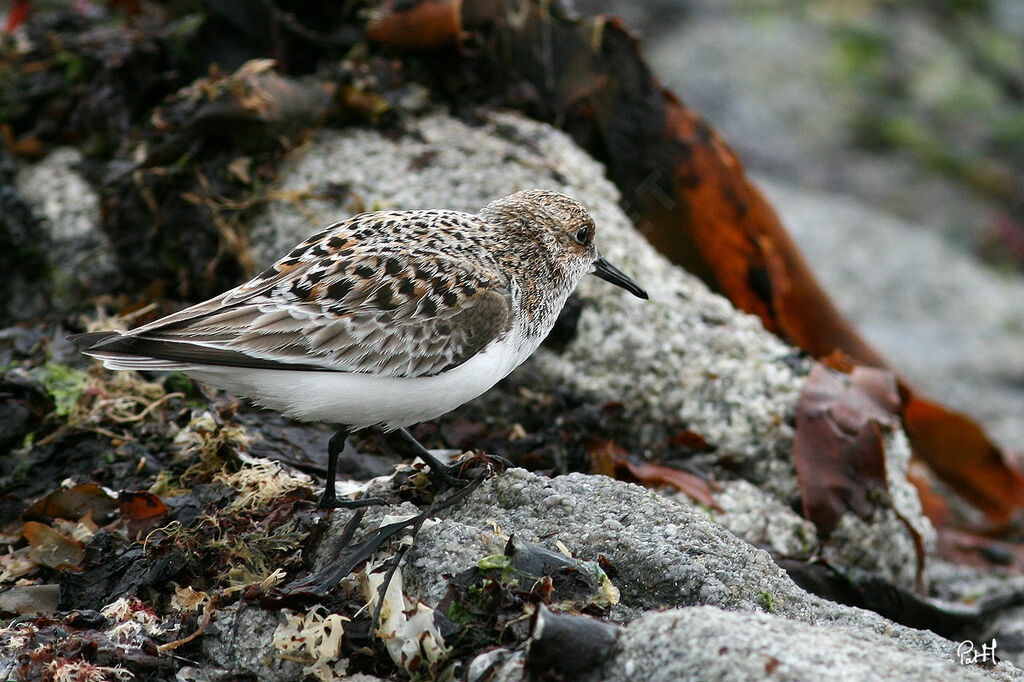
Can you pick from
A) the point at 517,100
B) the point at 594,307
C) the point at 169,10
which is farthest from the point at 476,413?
the point at 169,10

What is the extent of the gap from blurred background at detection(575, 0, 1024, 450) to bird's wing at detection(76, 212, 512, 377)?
5.35m

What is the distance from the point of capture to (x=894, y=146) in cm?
1103

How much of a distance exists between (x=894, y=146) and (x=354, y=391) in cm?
905

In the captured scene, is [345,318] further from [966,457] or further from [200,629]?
[966,457]

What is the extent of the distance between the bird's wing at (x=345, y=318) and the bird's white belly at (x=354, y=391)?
0.13ft

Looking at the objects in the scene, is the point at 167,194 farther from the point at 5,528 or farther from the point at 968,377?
the point at 968,377

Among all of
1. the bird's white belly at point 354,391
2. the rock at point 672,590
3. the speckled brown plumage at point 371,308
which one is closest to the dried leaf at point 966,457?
the rock at point 672,590

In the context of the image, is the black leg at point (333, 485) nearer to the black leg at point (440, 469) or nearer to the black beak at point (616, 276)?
the black leg at point (440, 469)

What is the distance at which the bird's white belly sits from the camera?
3680mm

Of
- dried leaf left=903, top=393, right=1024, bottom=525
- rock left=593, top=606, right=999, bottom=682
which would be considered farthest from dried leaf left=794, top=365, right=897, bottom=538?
rock left=593, top=606, right=999, bottom=682

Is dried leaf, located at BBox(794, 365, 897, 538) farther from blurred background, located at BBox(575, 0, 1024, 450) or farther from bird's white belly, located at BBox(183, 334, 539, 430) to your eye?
blurred background, located at BBox(575, 0, 1024, 450)

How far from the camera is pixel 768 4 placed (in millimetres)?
12648

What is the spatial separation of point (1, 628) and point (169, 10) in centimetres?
453

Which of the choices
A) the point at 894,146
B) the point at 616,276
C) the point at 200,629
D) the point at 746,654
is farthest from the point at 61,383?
the point at 894,146
